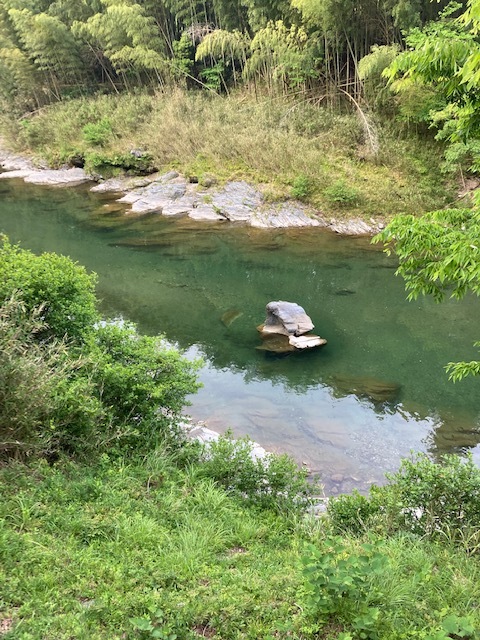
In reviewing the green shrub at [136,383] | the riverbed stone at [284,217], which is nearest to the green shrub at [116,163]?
the riverbed stone at [284,217]

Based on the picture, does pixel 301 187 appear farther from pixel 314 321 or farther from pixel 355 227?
pixel 314 321

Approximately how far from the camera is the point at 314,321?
11.4m

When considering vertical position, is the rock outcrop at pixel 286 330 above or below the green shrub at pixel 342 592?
below

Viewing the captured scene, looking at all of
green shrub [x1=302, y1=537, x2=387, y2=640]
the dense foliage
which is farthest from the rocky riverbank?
green shrub [x1=302, y1=537, x2=387, y2=640]

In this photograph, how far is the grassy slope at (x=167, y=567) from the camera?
2.78 meters

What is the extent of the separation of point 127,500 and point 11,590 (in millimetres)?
1348

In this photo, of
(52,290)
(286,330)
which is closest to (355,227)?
(286,330)

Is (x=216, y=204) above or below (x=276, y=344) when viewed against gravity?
above

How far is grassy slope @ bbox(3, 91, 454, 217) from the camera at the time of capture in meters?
17.4

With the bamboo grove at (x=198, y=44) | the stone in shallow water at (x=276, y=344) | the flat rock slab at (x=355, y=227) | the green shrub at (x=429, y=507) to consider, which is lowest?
the flat rock slab at (x=355, y=227)

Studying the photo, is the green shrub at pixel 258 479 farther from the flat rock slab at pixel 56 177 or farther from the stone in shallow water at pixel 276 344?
the flat rock slab at pixel 56 177

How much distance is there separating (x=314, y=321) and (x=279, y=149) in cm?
1028

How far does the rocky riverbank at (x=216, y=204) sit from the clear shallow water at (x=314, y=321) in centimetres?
71

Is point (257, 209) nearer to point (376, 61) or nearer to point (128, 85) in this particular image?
point (376, 61)
